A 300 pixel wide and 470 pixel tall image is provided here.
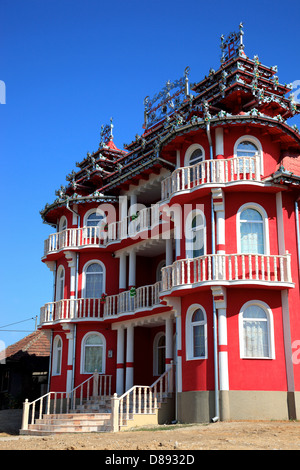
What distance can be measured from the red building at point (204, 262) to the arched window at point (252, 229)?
4cm

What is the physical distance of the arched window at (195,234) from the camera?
817 inches

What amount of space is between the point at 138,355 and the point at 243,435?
12.6 m

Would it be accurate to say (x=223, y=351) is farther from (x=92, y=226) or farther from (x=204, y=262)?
(x=92, y=226)

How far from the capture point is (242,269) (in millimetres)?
19125

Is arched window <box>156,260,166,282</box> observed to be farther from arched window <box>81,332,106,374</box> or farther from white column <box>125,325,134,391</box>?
arched window <box>81,332,106,374</box>

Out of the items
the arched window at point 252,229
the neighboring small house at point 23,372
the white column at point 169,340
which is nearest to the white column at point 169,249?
the white column at point 169,340

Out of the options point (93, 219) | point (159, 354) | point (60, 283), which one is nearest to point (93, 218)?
point (93, 219)

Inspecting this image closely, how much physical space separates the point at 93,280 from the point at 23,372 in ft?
32.6

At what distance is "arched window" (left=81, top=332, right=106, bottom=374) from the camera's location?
89.2 feet

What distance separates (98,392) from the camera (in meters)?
26.2

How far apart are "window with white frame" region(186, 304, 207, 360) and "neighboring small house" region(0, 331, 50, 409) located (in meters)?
15.9

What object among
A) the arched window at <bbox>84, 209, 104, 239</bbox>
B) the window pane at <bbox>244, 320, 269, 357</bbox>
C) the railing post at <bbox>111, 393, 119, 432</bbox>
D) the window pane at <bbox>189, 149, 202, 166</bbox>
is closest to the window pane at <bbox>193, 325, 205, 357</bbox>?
the window pane at <bbox>244, 320, 269, 357</bbox>

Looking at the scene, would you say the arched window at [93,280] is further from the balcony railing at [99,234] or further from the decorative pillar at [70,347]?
the decorative pillar at [70,347]
